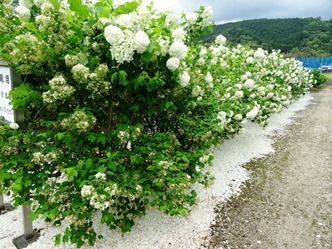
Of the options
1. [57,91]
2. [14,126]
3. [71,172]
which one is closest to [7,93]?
[14,126]

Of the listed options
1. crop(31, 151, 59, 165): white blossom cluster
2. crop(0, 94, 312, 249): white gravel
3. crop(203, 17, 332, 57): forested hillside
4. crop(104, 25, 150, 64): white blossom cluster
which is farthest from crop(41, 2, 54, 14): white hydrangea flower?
crop(203, 17, 332, 57): forested hillside

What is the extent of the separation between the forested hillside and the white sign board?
149 ft

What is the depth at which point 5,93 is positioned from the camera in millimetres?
2639

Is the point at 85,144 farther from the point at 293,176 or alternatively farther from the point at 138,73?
the point at 293,176

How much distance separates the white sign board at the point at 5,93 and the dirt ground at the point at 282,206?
2.36 metres

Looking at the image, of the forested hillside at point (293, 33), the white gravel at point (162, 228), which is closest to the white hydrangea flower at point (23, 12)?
the white gravel at point (162, 228)

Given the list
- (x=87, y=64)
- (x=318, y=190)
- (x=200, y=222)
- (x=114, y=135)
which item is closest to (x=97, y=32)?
(x=87, y=64)

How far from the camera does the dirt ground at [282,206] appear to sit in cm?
302

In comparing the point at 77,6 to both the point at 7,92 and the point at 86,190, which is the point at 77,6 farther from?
the point at 86,190

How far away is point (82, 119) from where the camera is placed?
232 centimetres

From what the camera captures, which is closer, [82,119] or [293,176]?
[82,119]

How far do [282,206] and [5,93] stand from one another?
3.51 meters

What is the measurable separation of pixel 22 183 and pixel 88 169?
1.86ft

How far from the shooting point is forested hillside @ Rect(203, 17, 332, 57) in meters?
46.6
